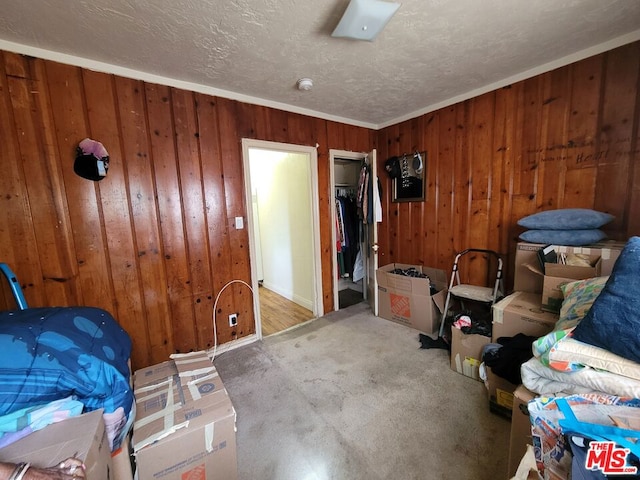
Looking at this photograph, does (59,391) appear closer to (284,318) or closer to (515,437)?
(515,437)

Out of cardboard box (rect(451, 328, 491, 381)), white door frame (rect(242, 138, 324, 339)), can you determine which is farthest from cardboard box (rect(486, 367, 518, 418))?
white door frame (rect(242, 138, 324, 339))

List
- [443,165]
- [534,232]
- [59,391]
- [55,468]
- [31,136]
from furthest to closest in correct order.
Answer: [443,165] → [534,232] → [31,136] → [59,391] → [55,468]

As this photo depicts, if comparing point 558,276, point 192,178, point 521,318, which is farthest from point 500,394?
point 192,178

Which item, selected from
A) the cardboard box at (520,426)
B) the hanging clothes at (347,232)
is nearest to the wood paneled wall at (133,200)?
the hanging clothes at (347,232)

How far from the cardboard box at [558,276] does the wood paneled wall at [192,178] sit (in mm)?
679

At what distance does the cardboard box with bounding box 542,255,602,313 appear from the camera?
1567 mm

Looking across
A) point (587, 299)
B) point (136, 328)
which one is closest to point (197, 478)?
point (136, 328)

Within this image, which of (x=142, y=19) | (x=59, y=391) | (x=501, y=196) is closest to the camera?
(x=59, y=391)

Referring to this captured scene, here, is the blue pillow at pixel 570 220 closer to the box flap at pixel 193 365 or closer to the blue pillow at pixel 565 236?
the blue pillow at pixel 565 236

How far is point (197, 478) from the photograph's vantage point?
1.18 m

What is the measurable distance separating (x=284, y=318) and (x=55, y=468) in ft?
8.67

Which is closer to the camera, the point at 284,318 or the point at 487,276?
the point at 487,276

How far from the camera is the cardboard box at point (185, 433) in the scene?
1.11 meters

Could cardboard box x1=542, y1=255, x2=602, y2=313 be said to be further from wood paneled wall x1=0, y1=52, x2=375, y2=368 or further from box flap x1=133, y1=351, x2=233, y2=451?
wood paneled wall x1=0, y1=52, x2=375, y2=368
